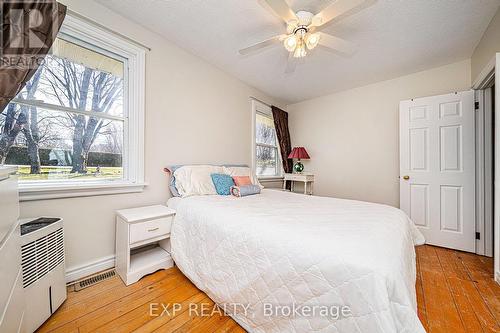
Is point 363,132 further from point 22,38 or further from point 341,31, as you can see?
point 22,38

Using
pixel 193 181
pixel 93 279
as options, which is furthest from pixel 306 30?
pixel 93 279

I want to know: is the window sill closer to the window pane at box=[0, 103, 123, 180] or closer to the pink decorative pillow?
the window pane at box=[0, 103, 123, 180]

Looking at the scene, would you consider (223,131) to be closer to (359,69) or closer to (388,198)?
(359,69)

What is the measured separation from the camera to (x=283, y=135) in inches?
157

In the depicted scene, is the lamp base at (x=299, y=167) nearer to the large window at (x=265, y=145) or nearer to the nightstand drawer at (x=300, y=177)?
the nightstand drawer at (x=300, y=177)

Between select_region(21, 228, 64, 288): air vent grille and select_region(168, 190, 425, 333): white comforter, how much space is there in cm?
81

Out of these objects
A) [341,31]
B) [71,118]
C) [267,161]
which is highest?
[341,31]

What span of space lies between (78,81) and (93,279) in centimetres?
172

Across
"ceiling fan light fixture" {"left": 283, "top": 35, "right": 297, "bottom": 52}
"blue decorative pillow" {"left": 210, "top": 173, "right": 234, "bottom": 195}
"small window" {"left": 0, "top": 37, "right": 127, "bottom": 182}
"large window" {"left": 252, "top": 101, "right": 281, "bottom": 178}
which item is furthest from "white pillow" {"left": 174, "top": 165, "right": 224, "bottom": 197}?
"ceiling fan light fixture" {"left": 283, "top": 35, "right": 297, "bottom": 52}

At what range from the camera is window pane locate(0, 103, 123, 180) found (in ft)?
4.81

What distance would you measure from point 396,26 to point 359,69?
85 cm

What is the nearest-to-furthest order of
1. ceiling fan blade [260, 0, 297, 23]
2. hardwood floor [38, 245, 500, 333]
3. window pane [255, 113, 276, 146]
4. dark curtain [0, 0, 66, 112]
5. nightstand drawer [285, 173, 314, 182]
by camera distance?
1. dark curtain [0, 0, 66, 112]
2. hardwood floor [38, 245, 500, 333]
3. ceiling fan blade [260, 0, 297, 23]
4. nightstand drawer [285, 173, 314, 182]
5. window pane [255, 113, 276, 146]

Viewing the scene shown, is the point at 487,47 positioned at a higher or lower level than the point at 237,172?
higher

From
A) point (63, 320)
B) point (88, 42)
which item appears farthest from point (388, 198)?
point (88, 42)
